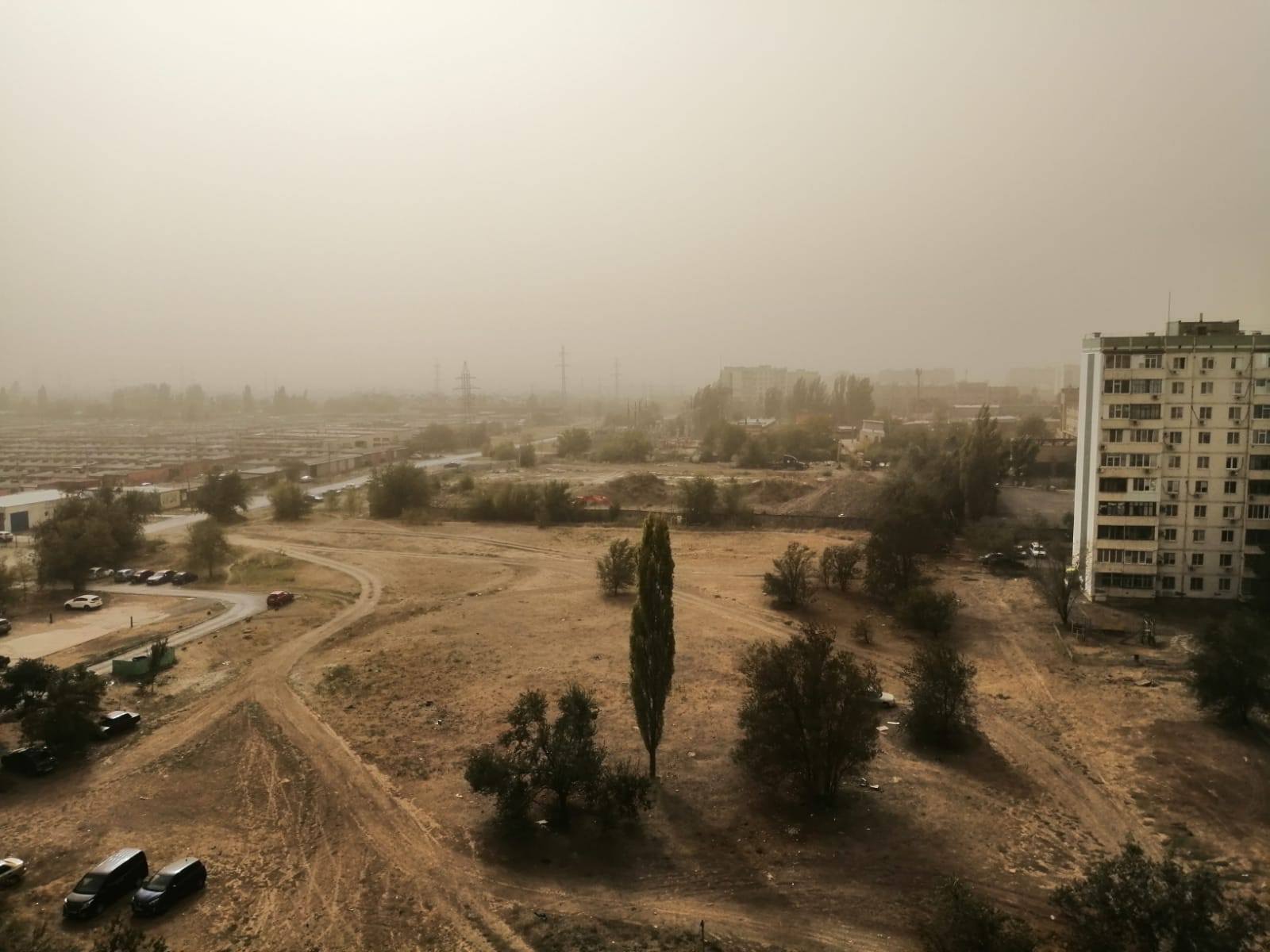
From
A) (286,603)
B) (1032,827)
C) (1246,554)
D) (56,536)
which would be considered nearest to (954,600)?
(1246,554)

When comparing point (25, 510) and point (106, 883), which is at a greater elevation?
point (25, 510)

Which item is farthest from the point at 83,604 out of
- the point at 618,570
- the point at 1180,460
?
the point at 1180,460

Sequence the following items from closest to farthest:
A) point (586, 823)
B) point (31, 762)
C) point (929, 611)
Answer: point (586, 823) → point (31, 762) → point (929, 611)

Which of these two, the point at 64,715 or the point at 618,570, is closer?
the point at 64,715

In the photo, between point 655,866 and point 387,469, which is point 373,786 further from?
point 387,469

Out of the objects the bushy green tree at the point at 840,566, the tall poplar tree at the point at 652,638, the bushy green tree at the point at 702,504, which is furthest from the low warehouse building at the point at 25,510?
the tall poplar tree at the point at 652,638

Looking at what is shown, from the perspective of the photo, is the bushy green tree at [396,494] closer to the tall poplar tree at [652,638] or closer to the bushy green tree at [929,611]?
the bushy green tree at [929,611]

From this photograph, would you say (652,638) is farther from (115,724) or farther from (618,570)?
(618,570)
